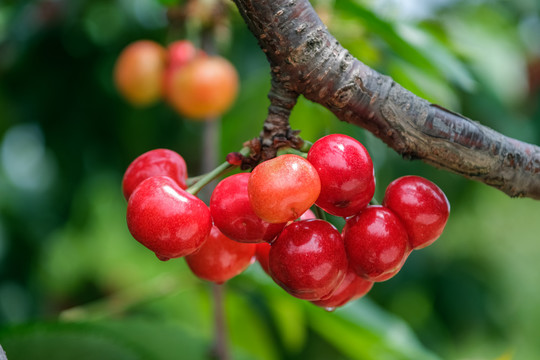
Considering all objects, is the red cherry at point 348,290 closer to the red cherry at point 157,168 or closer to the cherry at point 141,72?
the red cherry at point 157,168

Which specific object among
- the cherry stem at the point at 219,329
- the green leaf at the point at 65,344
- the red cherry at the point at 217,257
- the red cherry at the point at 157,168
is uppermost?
the red cherry at the point at 157,168

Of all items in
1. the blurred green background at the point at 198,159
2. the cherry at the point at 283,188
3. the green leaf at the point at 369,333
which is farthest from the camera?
the green leaf at the point at 369,333

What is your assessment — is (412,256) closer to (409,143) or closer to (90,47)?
(90,47)

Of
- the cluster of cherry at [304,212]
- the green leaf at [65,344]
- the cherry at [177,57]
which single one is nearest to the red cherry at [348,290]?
the cluster of cherry at [304,212]

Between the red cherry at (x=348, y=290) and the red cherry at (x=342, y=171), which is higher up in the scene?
the red cherry at (x=342, y=171)

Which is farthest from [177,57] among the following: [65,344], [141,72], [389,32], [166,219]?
[166,219]

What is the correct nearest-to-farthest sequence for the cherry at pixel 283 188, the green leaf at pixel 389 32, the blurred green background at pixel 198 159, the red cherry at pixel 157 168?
the cherry at pixel 283 188
the red cherry at pixel 157 168
the green leaf at pixel 389 32
the blurred green background at pixel 198 159

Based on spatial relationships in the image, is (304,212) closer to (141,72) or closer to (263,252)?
(263,252)
